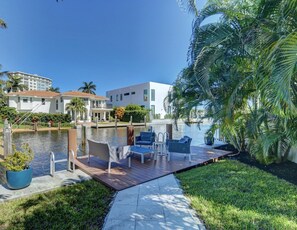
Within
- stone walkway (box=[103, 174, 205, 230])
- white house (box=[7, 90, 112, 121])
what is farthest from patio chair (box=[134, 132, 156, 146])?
white house (box=[7, 90, 112, 121])

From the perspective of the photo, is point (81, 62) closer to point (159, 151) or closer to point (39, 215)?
point (159, 151)

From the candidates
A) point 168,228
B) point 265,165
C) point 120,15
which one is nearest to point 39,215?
point 168,228

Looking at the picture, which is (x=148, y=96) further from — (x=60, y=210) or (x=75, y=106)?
(x=60, y=210)

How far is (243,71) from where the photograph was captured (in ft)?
15.2

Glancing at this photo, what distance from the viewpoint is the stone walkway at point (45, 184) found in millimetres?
4008

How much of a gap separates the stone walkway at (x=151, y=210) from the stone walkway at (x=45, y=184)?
154 centimetres

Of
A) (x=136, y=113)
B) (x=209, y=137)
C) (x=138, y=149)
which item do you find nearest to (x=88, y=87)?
(x=136, y=113)

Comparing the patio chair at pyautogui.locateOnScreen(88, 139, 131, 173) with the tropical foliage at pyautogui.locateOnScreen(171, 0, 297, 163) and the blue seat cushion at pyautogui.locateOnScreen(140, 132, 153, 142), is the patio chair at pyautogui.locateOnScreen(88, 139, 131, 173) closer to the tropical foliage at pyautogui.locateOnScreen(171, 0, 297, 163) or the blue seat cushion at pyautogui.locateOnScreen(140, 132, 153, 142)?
the blue seat cushion at pyautogui.locateOnScreen(140, 132, 153, 142)

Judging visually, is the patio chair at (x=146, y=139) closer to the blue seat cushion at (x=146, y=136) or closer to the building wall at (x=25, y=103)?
the blue seat cushion at (x=146, y=136)

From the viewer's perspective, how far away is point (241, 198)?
12.5ft

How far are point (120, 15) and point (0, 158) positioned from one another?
11.9 m

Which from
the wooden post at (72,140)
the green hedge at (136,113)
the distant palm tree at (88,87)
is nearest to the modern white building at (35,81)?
the distant palm tree at (88,87)

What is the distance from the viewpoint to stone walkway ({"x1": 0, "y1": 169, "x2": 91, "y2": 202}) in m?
4.01

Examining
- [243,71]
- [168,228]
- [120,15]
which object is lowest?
[168,228]
